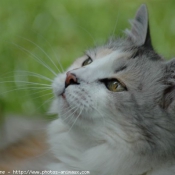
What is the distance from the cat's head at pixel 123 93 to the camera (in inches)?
38.0

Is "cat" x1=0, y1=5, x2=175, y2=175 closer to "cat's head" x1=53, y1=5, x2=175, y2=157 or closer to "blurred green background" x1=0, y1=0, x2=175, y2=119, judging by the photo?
"cat's head" x1=53, y1=5, x2=175, y2=157

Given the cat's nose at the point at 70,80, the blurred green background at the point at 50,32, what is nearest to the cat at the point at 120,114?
the cat's nose at the point at 70,80

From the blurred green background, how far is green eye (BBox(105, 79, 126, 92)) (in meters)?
0.37

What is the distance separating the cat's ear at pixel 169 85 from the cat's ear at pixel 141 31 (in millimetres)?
128

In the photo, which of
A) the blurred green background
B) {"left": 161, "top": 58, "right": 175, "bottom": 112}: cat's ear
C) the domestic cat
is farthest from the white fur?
the blurred green background

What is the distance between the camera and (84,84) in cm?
98

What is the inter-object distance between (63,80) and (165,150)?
0.30 m

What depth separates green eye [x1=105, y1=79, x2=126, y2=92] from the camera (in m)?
0.99

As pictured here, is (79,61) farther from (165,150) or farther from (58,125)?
(165,150)

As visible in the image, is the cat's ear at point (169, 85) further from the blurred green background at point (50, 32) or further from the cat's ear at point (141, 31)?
the blurred green background at point (50, 32)

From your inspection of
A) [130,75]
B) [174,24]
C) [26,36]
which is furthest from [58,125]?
[174,24]

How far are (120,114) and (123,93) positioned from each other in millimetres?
53

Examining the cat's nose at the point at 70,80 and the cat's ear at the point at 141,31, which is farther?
the cat's ear at the point at 141,31

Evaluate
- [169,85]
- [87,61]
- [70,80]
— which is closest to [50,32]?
[87,61]
